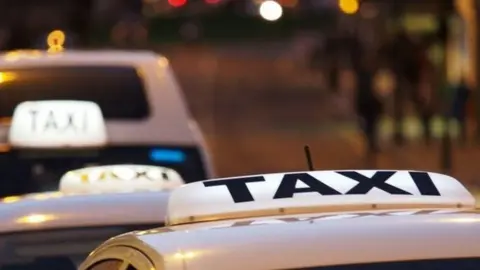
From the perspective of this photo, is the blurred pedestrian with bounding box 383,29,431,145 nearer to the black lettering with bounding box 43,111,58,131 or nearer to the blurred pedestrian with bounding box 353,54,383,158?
the blurred pedestrian with bounding box 353,54,383,158

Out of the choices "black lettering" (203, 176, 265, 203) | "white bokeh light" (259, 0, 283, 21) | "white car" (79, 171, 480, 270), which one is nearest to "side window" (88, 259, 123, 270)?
"white car" (79, 171, 480, 270)

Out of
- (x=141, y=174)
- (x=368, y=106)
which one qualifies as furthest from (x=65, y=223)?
(x=368, y=106)

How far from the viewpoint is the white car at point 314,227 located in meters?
3.63

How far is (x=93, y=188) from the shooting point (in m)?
6.10

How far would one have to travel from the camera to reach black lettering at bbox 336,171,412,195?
4.25 meters

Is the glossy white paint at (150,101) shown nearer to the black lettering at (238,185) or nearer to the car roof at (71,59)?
the car roof at (71,59)

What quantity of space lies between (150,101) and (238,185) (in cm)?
414

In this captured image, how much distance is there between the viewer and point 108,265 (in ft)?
13.5

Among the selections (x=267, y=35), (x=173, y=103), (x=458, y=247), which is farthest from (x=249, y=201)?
(x=267, y=35)

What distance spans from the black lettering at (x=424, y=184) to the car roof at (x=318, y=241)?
39 centimetres

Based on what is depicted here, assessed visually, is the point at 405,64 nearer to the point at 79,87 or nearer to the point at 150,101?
the point at 79,87

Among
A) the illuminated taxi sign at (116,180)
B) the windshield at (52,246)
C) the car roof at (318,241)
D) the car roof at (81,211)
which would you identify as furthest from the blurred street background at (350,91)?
the car roof at (318,241)

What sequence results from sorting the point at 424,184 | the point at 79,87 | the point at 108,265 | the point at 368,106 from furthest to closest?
the point at 368,106 < the point at 79,87 < the point at 424,184 < the point at 108,265

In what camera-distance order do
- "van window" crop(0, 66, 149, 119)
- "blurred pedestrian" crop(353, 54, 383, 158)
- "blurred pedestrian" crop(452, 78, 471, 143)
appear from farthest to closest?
"blurred pedestrian" crop(353, 54, 383, 158) → "blurred pedestrian" crop(452, 78, 471, 143) → "van window" crop(0, 66, 149, 119)
